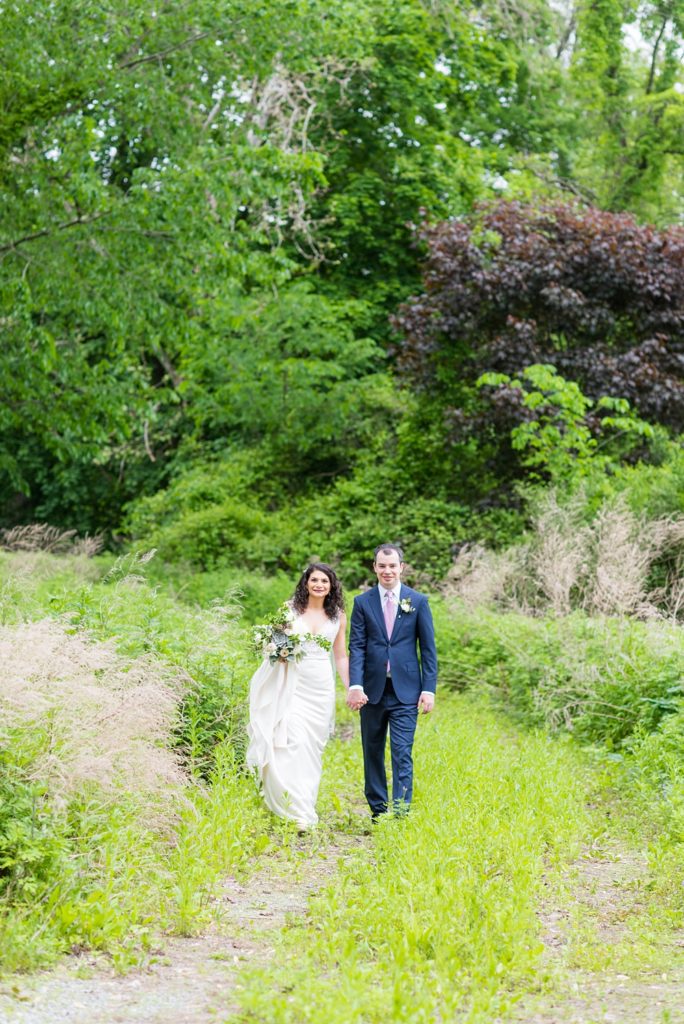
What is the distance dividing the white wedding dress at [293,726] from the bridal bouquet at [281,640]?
0.05 m

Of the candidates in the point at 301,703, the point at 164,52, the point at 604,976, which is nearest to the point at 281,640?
the point at 301,703

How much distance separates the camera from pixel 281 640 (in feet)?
31.9

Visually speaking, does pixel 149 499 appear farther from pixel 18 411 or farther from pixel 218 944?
pixel 218 944

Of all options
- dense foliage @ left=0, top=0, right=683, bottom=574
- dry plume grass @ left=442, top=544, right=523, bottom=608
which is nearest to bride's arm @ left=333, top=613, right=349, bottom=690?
dry plume grass @ left=442, top=544, right=523, bottom=608

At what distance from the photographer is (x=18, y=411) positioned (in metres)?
21.2

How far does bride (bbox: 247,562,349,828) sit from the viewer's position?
30.9ft

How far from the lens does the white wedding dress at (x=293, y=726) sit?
30.9 feet

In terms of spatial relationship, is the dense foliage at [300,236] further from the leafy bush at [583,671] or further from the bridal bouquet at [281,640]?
the bridal bouquet at [281,640]

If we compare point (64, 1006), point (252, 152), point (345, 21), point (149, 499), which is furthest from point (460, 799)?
point (149, 499)

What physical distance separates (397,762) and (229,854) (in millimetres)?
1521

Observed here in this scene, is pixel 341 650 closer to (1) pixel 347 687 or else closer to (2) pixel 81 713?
(1) pixel 347 687

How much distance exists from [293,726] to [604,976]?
12.7 ft

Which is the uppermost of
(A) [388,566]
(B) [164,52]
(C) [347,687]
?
(B) [164,52]

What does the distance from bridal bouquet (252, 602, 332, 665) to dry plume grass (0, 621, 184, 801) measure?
1.05 m
